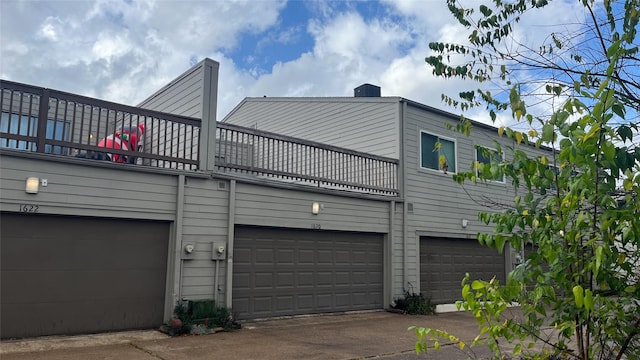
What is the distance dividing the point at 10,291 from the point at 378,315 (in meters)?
6.56

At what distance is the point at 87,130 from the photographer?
745 centimetres

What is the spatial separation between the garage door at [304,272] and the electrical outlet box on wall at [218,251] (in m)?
→ 0.41

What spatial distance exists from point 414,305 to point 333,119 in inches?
213

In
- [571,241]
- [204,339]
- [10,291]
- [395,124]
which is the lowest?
[204,339]

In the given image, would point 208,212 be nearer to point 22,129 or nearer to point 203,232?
point 203,232

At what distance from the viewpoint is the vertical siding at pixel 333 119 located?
38.6 feet

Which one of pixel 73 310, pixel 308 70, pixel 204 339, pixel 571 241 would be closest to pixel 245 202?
pixel 204 339

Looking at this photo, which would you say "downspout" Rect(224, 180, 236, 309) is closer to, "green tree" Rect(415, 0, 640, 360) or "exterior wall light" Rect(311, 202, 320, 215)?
"exterior wall light" Rect(311, 202, 320, 215)

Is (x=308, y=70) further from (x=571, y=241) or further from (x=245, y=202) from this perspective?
(x=571, y=241)

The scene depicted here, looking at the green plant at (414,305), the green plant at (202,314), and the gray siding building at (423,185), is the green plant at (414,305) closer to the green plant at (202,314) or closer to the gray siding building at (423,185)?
the gray siding building at (423,185)

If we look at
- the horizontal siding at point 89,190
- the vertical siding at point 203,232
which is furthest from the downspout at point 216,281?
the horizontal siding at point 89,190

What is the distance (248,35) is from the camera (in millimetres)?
11172

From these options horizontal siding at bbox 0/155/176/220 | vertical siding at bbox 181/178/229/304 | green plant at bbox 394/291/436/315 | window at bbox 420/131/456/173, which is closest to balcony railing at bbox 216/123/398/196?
vertical siding at bbox 181/178/229/304

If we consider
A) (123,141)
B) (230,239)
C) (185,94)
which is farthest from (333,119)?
(123,141)
